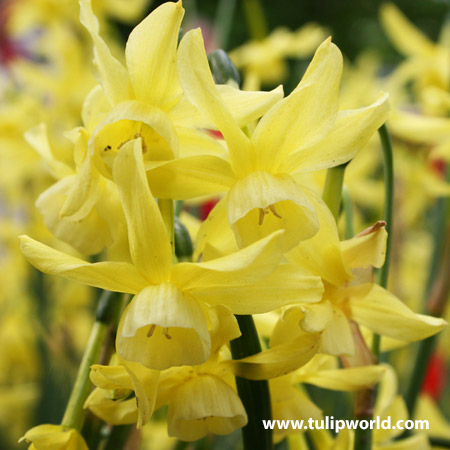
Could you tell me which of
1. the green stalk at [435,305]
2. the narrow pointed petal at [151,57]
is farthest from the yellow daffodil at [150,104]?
the green stalk at [435,305]

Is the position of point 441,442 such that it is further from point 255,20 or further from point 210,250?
point 255,20

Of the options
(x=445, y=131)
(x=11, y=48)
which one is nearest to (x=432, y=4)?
(x=11, y=48)

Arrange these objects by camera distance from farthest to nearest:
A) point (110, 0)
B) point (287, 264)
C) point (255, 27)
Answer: point (110, 0) → point (255, 27) → point (287, 264)

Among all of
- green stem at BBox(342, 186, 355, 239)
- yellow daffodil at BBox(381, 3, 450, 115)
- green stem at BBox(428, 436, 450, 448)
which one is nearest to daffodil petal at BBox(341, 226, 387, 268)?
green stem at BBox(342, 186, 355, 239)

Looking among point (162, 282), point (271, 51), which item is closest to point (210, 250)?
point (162, 282)

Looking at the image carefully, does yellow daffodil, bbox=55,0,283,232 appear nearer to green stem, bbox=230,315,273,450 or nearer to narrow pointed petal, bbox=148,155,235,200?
narrow pointed petal, bbox=148,155,235,200

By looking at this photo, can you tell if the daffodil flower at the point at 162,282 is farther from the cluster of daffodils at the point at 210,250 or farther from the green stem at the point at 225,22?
the green stem at the point at 225,22

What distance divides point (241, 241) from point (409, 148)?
1132 mm

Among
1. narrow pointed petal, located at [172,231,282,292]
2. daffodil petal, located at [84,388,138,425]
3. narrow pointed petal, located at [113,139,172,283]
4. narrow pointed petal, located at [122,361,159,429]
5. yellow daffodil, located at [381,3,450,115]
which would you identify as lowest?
daffodil petal, located at [84,388,138,425]

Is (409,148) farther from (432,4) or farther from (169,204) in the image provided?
(432,4)

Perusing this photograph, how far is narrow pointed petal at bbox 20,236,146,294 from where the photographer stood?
37cm

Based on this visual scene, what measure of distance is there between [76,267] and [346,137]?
0.64ft

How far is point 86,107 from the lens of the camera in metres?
0.48

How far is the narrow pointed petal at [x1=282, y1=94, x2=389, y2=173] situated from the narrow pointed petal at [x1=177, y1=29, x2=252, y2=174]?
4cm
